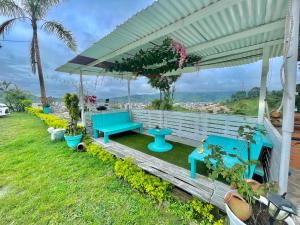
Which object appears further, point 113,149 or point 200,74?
point 200,74

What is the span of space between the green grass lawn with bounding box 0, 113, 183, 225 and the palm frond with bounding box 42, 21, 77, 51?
7237 millimetres

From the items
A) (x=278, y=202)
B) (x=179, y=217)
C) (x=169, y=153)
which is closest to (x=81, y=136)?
(x=169, y=153)

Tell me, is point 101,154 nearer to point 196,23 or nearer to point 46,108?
point 196,23

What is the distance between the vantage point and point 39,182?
284 cm

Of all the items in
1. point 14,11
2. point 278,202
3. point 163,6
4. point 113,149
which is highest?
point 14,11

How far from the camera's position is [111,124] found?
5406mm

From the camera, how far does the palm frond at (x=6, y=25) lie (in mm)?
8391

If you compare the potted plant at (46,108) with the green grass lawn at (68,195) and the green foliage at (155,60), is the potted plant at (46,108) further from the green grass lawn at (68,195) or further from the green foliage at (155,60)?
the green foliage at (155,60)

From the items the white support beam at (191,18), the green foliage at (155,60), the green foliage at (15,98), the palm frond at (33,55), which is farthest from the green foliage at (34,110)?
the white support beam at (191,18)

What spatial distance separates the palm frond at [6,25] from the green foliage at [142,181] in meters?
11.0

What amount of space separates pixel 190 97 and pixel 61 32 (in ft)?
28.5

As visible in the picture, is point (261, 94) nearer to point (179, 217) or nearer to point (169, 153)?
point (169, 153)

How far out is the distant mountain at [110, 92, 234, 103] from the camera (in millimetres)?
4605

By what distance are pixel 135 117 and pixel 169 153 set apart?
2.84 metres
